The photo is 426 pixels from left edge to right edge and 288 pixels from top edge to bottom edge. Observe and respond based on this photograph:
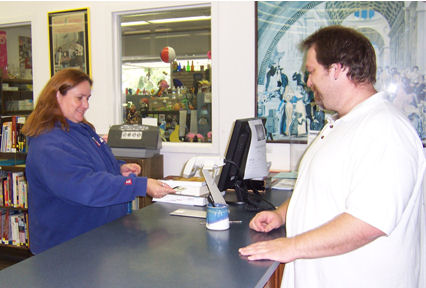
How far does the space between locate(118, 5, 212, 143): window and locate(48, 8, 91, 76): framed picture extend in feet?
1.16

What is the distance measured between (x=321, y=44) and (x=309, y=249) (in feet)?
2.21

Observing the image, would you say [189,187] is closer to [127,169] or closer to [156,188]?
[156,188]

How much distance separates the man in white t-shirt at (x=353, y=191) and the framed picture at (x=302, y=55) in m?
1.77

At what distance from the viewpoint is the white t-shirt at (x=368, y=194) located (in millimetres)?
1084

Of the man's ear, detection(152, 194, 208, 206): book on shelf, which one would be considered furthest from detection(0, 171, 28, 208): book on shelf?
the man's ear

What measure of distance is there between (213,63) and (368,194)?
8.19ft

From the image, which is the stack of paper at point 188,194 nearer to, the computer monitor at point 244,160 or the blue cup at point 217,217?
the computer monitor at point 244,160

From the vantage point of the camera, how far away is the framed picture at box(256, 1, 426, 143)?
289 centimetres

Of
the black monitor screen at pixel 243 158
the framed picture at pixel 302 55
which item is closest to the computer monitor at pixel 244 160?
the black monitor screen at pixel 243 158

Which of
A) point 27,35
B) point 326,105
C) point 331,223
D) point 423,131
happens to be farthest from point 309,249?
point 27,35

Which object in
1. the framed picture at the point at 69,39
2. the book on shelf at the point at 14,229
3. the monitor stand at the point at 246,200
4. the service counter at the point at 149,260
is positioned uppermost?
the framed picture at the point at 69,39

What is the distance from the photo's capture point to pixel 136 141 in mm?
3359

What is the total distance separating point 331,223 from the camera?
115 centimetres

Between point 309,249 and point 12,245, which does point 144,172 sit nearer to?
point 12,245
